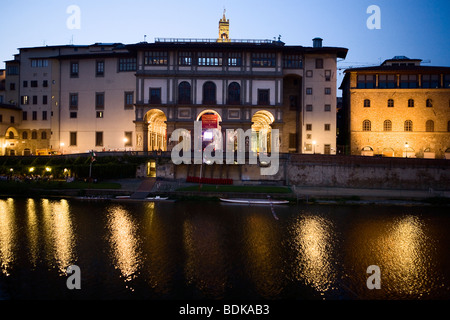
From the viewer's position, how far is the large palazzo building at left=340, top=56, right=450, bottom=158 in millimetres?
53406

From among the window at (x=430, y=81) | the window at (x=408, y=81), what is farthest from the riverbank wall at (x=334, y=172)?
the window at (x=430, y=81)

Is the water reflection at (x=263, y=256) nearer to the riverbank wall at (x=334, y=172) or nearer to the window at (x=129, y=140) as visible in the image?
the riverbank wall at (x=334, y=172)

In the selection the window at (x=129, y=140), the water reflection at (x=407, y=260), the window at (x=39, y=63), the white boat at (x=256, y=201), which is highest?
the window at (x=39, y=63)

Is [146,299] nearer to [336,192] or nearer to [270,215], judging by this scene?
[270,215]

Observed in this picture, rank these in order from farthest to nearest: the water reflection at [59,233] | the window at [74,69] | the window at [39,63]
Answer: the window at [39,63] < the window at [74,69] < the water reflection at [59,233]

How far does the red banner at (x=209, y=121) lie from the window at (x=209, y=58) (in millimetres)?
8075

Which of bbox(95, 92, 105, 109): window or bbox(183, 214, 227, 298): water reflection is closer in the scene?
bbox(183, 214, 227, 298): water reflection

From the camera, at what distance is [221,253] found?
20453 mm

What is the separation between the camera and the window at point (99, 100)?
55.0m

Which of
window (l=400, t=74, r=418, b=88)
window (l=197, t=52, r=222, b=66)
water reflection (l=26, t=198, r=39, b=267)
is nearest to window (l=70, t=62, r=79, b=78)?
window (l=197, t=52, r=222, b=66)

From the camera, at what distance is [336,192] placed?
A: 40.2 metres

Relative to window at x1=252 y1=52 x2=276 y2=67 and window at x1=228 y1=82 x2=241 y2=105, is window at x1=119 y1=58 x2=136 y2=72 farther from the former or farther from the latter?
window at x1=252 y1=52 x2=276 y2=67

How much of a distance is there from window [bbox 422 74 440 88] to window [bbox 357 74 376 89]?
796 centimetres
